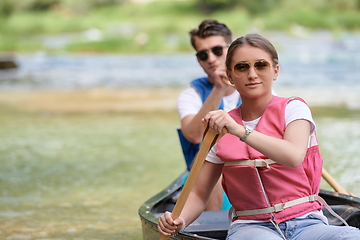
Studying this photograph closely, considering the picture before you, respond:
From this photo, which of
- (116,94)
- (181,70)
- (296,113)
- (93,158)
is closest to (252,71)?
(296,113)

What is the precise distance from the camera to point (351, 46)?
22250 mm

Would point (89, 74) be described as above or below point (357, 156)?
above

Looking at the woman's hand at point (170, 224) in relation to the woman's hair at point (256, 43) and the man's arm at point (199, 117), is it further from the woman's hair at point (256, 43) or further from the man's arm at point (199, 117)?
the man's arm at point (199, 117)

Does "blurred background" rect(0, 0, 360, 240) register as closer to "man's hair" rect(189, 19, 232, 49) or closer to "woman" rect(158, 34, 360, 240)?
"man's hair" rect(189, 19, 232, 49)

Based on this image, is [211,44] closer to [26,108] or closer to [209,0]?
[26,108]

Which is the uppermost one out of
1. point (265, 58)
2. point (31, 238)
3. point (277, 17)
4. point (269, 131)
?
point (277, 17)

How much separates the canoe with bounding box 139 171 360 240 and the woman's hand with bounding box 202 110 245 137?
0.58 metres

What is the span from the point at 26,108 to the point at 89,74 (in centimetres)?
760

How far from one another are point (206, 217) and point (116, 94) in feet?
36.1

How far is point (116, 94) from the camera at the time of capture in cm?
1342

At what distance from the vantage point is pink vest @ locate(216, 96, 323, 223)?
1883 mm

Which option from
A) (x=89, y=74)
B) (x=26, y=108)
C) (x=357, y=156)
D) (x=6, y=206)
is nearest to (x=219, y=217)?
(x=6, y=206)

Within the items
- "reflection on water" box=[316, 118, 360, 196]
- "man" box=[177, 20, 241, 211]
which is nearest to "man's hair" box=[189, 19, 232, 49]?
"man" box=[177, 20, 241, 211]

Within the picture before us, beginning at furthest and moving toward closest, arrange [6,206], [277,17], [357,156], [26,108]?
[277,17] < [26,108] < [357,156] < [6,206]
